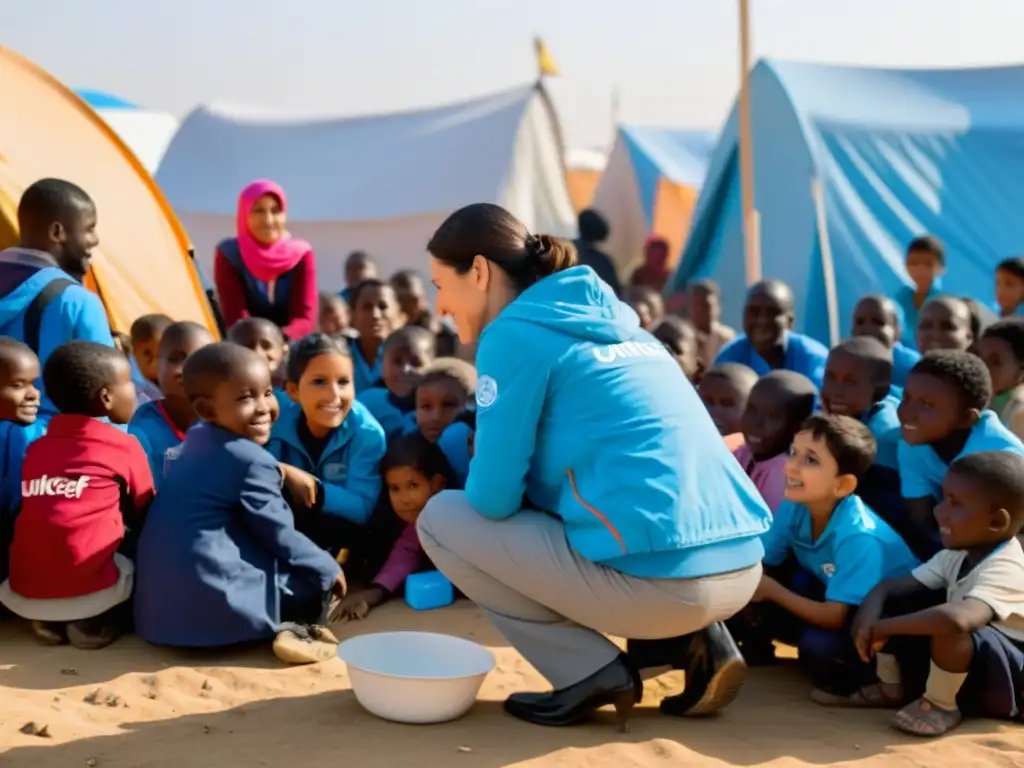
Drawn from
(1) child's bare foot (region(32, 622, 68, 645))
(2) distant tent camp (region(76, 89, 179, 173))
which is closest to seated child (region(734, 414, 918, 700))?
(1) child's bare foot (region(32, 622, 68, 645))

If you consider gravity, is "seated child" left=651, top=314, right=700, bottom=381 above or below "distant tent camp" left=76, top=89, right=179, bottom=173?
below

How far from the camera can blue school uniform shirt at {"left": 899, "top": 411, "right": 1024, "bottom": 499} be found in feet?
11.7

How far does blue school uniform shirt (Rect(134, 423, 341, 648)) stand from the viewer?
341 centimetres

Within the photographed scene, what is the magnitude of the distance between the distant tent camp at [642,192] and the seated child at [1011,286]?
27.5 feet

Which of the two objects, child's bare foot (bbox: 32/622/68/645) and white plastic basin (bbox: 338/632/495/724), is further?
child's bare foot (bbox: 32/622/68/645)

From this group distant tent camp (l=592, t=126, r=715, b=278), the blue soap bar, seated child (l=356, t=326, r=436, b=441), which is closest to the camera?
the blue soap bar

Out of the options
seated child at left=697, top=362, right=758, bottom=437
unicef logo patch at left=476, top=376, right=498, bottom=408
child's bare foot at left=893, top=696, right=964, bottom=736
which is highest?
unicef logo patch at left=476, top=376, right=498, bottom=408

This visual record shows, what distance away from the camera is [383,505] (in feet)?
14.0

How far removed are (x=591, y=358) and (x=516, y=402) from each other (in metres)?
0.21

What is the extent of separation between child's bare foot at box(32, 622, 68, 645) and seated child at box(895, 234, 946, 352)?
5.17 metres

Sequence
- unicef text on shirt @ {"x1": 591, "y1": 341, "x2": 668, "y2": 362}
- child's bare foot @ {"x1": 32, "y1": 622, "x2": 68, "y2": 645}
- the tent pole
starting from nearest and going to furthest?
unicef text on shirt @ {"x1": 591, "y1": 341, "x2": 668, "y2": 362} → child's bare foot @ {"x1": 32, "y1": 622, "x2": 68, "y2": 645} → the tent pole

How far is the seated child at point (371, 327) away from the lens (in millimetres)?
5977

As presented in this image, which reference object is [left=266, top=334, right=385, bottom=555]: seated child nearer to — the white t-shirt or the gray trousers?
the gray trousers

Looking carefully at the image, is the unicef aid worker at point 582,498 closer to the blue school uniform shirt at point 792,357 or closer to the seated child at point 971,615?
the seated child at point 971,615
